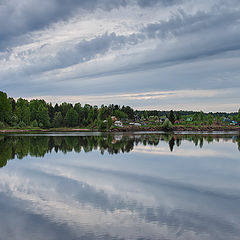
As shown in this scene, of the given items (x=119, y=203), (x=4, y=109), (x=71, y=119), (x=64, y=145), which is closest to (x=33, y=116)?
(x=71, y=119)

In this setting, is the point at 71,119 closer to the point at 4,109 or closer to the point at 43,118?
the point at 43,118

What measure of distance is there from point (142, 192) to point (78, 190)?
4237mm

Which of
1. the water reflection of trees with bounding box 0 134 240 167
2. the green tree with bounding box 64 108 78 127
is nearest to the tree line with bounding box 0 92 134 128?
the green tree with bounding box 64 108 78 127

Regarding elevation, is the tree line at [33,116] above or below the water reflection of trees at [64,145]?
above

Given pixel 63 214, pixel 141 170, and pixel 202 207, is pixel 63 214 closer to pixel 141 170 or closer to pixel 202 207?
pixel 202 207

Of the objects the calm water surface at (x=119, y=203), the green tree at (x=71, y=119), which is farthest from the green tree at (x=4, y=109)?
the calm water surface at (x=119, y=203)

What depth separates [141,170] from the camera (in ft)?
80.0

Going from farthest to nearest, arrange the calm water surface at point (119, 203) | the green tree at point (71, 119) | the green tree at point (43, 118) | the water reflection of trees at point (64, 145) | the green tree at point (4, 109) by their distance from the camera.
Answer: the green tree at point (71, 119), the green tree at point (43, 118), the green tree at point (4, 109), the water reflection of trees at point (64, 145), the calm water surface at point (119, 203)

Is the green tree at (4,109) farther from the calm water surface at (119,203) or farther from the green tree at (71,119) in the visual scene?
the calm water surface at (119,203)

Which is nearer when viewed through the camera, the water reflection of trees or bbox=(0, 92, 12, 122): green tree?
the water reflection of trees

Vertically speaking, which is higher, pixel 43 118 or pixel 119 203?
pixel 43 118

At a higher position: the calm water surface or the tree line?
the tree line

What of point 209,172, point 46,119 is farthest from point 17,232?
point 46,119

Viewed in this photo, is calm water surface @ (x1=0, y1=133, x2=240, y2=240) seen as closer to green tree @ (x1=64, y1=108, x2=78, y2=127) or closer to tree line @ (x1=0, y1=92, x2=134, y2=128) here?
tree line @ (x1=0, y1=92, x2=134, y2=128)
